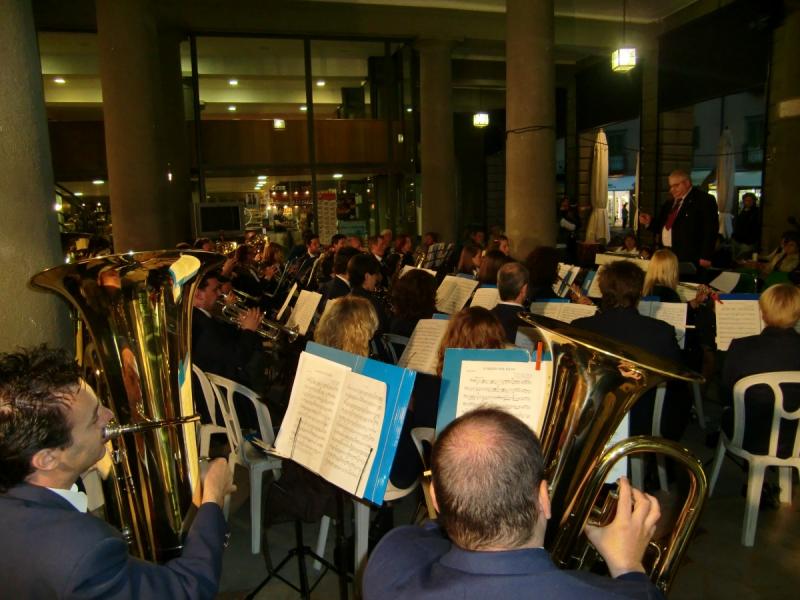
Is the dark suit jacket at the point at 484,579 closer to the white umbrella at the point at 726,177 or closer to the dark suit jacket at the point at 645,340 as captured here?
the dark suit jacket at the point at 645,340

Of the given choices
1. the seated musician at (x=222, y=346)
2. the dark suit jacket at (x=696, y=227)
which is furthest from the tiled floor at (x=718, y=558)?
the dark suit jacket at (x=696, y=227)

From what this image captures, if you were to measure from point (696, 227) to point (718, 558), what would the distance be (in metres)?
3.89

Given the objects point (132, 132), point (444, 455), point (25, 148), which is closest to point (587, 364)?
point (444, 455)

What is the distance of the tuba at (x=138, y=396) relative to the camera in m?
2.13

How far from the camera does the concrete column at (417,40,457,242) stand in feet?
41.5

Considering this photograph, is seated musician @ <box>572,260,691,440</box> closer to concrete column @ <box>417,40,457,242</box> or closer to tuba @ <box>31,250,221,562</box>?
tuba @ <box>31,250,221,562</box>

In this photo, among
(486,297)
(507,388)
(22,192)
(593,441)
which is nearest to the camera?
(593,441)

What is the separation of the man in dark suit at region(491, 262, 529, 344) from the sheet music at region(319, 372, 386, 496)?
1977mm

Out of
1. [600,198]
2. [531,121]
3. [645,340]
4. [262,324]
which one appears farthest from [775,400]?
[600,198]

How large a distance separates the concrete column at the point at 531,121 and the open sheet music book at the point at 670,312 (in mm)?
3842

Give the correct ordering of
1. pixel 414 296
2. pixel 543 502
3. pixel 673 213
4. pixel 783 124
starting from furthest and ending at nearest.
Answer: pixel 783 124, pixel 673 213, pixel 414 296, pixel 543 502

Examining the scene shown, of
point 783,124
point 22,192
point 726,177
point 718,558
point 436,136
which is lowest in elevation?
point 718,558

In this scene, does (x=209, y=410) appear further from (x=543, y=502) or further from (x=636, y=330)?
(x=543, y=502)

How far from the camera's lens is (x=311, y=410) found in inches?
90.7
